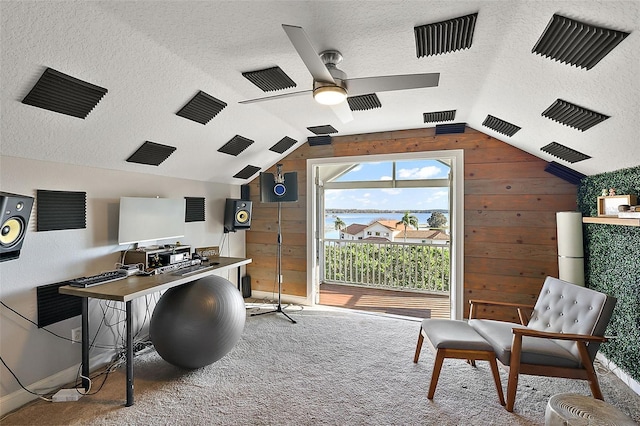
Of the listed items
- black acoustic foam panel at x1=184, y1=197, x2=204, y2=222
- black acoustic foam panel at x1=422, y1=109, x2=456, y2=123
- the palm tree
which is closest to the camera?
black acoustic foam panel at x1=422, y1=109, x2=456, y2=123

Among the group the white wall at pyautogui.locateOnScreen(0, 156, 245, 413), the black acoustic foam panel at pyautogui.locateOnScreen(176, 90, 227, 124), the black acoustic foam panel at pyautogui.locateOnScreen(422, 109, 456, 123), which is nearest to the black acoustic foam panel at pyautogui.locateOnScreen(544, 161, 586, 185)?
the black acoustic foam panel at pyautogui.locateOnScreen(422, 109, 456, 123)

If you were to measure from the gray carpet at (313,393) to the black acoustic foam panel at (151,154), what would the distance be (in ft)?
6.20

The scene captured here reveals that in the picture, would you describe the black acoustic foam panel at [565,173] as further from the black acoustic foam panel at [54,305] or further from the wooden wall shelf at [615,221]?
the black acoustic foam panel at [54,305]

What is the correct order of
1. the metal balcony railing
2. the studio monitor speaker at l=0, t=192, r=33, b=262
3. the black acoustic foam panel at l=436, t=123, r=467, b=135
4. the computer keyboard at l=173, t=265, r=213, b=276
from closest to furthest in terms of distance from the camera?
the studio monitor speaker at l=0, t=192, r=33, b=262 < the computer keyboard at l=173, t=265, r=213, b=276 < the black acoustic foam panel at l=436, t=123, r=467, b=135 < the metal balcony railing

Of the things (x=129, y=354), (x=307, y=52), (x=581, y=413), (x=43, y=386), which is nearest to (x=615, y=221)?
(x=581, y=413)

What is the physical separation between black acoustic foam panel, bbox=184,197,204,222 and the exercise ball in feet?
4.40

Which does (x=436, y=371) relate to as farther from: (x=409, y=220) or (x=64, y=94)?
(x=409, y=220)

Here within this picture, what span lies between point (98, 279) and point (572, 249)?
13.8ft

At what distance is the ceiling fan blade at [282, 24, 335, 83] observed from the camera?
1.42 m

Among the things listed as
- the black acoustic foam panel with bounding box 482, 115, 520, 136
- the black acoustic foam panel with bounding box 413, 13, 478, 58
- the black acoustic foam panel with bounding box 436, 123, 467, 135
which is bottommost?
the black acoustic foam panel with bounding box 482, 115, 520, 136

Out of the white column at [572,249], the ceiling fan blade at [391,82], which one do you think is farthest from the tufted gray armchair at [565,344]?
the ceiling fan blade at [391,82]

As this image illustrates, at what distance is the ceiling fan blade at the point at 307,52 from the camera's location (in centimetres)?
142

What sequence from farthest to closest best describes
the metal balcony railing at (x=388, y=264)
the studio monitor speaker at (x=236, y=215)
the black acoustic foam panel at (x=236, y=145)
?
the metal balcony railing at (x=388, y=264) → the studio monitor speaker at (x=236, y=215) → the black acoustic foam panel at (x=236, y=145)

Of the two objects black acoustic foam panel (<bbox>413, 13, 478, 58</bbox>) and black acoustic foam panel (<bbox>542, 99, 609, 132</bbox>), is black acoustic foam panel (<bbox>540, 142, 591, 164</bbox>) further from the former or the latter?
black acoustic foam panel (<bbox>413, 13, 478, 58</bbox>)
